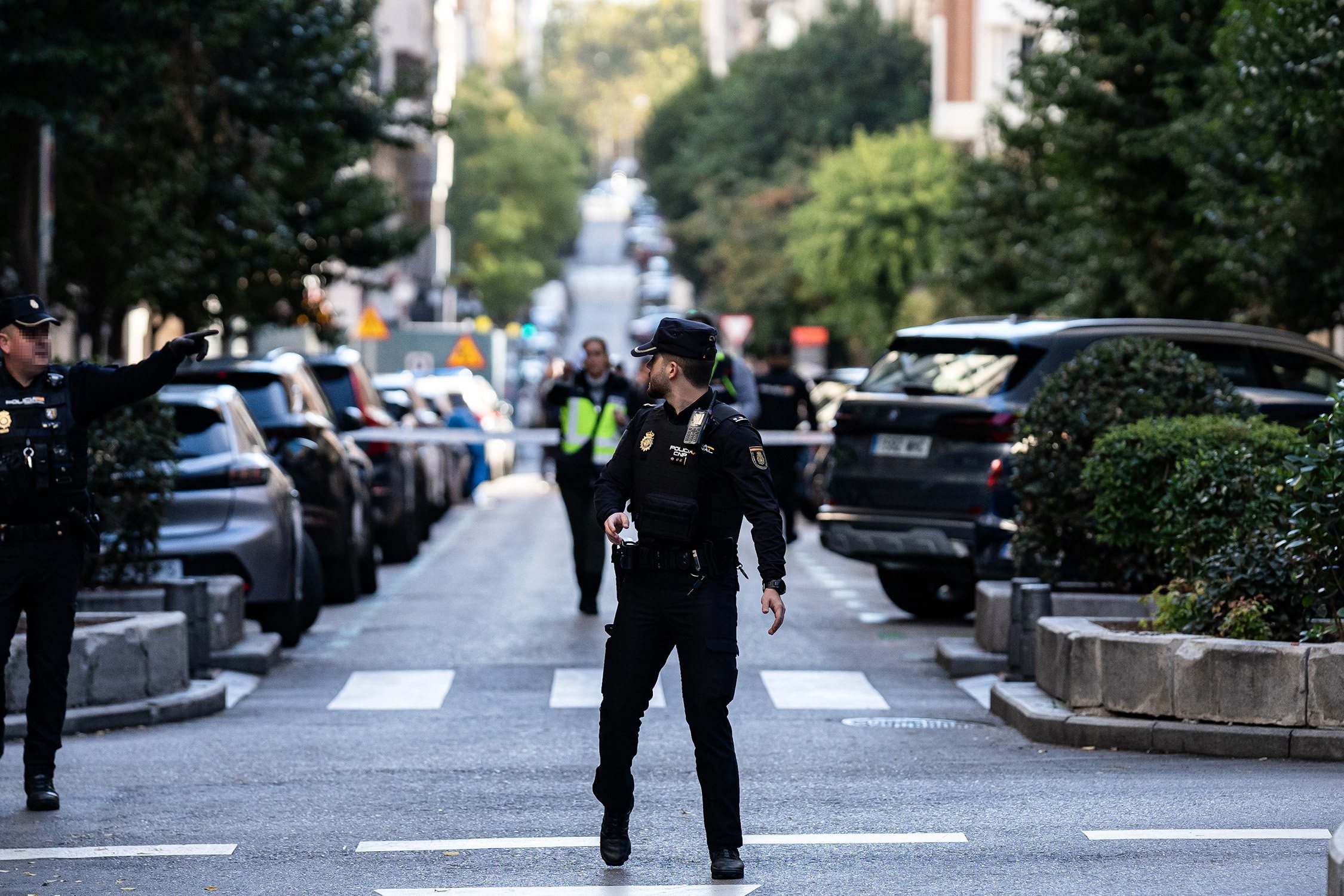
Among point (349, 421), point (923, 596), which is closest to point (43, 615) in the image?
point (923, 596)

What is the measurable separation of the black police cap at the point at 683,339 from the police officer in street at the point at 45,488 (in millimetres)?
2044

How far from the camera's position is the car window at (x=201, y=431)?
1380cm

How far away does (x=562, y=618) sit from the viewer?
16.3 m

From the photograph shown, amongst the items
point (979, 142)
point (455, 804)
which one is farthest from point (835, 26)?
point (455, 804)

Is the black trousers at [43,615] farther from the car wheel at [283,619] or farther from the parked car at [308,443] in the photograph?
the parked car at [308,443]

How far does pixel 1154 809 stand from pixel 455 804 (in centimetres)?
253

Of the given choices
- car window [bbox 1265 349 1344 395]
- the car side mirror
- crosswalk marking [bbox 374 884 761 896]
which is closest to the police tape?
the car side mirror

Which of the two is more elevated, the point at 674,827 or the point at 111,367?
the point at 111,367

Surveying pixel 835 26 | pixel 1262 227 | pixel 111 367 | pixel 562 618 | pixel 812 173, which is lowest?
pixel 562 618

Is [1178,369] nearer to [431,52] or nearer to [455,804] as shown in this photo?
[455,804]

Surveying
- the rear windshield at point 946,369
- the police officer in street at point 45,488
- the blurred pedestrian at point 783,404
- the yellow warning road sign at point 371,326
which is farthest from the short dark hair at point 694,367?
the yellow warning road sign at point 371,326

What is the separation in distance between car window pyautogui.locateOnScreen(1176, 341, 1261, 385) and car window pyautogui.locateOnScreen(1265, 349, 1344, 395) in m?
0.16

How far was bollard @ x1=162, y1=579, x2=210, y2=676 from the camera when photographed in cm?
1226

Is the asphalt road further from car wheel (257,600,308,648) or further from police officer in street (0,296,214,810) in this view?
car wheel (257,600,308,648)
